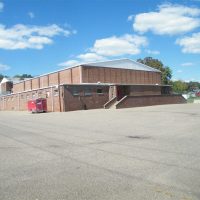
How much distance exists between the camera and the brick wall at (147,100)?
3972cm

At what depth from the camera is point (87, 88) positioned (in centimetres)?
4022

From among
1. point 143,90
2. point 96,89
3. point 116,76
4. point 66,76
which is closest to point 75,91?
point 96,89

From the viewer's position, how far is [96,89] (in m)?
41.8

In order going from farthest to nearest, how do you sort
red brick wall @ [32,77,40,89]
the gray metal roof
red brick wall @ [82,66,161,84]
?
red brick wall @ [32,77,40,89]
the gray metal roof
red brick wall @ [82,66,161,84]

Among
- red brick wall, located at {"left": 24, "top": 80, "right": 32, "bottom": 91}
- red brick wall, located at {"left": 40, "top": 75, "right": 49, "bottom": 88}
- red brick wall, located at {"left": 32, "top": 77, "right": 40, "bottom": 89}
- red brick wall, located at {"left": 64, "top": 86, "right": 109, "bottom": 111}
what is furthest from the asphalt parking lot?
red brick wall, located at {"left": 24, "top": 80, "right": 32, "bottom": 91}

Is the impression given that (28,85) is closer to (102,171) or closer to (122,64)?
(122,64)

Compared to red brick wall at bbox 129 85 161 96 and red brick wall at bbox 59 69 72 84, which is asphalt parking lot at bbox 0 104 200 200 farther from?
red brick wall at bbox 59 69 72 84

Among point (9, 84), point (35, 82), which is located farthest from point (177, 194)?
point (9, 84)

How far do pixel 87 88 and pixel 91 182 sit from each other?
34.6 meters

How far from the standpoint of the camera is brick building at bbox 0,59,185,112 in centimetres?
3831

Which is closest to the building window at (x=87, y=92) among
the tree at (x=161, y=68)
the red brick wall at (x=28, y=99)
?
the red brick wall at (x=28, y=99)

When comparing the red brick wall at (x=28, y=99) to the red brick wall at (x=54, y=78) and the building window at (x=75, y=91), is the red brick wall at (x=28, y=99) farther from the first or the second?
the red brick wall at (x=54, y=78)

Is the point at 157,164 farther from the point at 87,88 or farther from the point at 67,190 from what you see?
the point at 87,88

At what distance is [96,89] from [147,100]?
7.89 m
